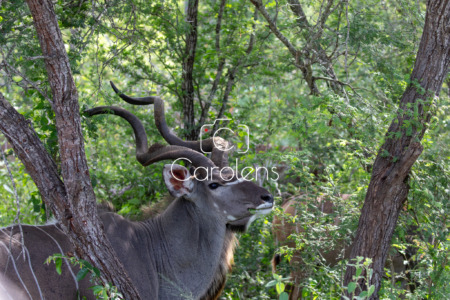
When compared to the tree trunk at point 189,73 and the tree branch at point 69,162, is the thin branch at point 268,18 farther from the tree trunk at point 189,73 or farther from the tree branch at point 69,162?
the tree branch at point 69,162

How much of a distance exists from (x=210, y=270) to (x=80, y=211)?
130 cm

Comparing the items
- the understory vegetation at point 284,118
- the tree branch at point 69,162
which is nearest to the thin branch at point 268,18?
the understory vegetation at point 284,118

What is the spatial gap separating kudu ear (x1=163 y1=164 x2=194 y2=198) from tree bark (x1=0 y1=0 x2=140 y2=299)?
91cm

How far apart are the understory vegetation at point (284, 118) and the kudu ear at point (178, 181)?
0.49m

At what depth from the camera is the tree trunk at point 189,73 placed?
4.56 meters

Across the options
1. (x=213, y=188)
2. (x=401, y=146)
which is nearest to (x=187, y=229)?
(x=213, y=188)

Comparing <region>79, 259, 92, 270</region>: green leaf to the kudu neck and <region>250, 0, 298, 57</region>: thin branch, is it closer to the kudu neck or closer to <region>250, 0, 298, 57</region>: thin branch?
the kudu neck

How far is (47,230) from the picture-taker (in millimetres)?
2832

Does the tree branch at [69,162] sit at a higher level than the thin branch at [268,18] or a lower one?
lower

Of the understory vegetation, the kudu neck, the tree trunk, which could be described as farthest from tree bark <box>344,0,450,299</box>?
the tree trunk

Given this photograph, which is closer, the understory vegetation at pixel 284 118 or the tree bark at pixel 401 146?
the tree bark at pixel 401 146

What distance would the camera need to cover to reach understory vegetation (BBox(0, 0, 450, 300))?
123 inches

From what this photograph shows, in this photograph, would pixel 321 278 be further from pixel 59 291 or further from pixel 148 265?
pixel 59 291

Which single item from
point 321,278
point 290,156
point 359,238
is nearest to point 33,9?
point 290,156
